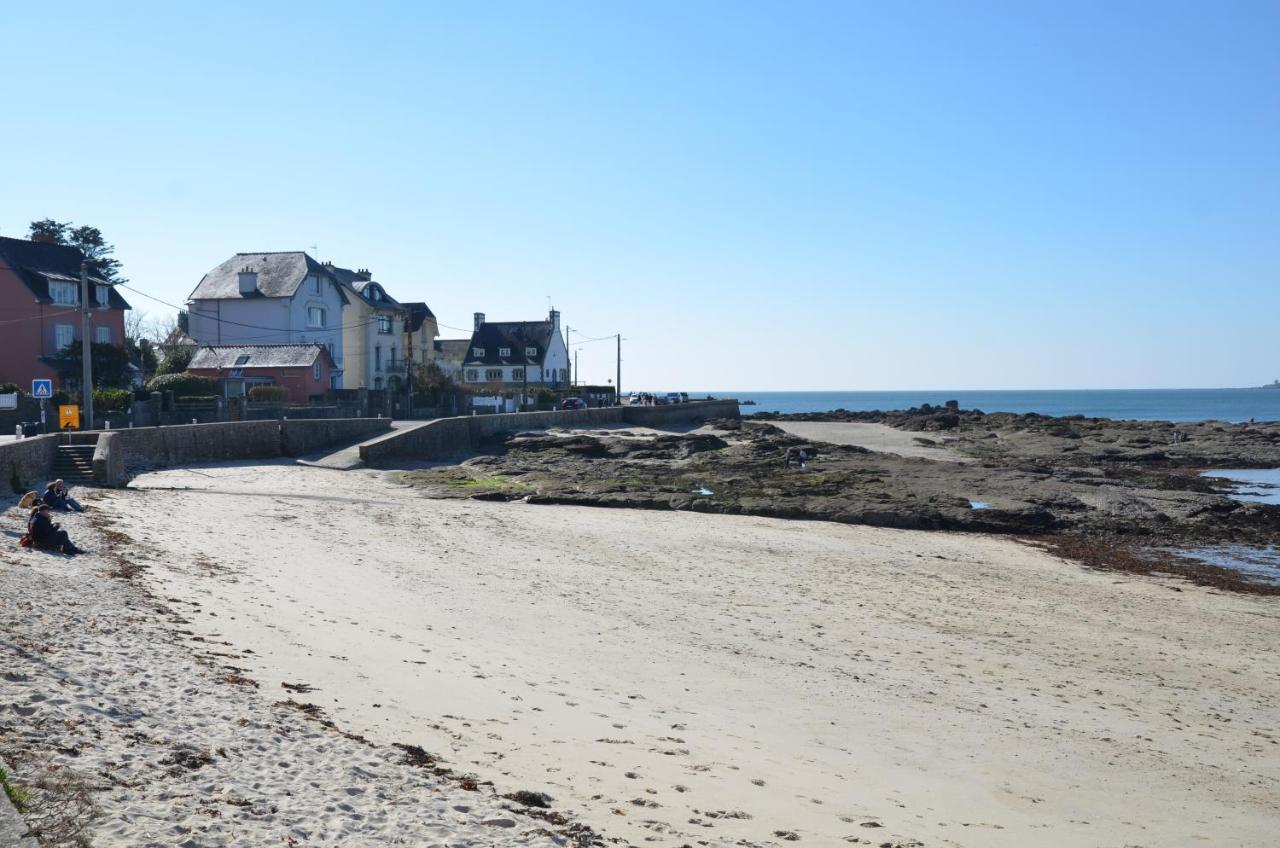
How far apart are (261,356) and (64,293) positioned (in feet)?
30.7

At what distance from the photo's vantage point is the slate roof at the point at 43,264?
49.7 metres

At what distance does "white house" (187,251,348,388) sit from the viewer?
63.2 m

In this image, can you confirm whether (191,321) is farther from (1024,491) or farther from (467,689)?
(467,689)

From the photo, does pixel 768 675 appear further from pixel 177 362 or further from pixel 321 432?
pixel 177 362

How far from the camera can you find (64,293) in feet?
169

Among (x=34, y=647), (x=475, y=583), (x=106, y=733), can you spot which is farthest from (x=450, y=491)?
(x=106, y=733)

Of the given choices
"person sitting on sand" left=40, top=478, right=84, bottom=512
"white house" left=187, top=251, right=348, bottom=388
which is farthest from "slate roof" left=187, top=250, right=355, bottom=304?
"person sitting on sand" left=40, top=478, right=84, bottom=512

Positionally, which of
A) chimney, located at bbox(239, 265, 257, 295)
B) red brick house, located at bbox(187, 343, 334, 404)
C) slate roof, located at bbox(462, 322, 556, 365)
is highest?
chimney, located at bbox(239, 265, 257, 295)

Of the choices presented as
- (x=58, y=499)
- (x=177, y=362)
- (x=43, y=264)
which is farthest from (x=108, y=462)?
(x=177, y=362)

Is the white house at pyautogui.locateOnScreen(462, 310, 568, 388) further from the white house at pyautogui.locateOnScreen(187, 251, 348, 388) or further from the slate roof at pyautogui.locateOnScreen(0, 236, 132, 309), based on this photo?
the slate roof at pyautogui.locateOnScreen(0, 236, 132, 309)

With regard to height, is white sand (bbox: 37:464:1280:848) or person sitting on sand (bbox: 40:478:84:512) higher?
person sitting on sand (bbox: 40:478:84:512)

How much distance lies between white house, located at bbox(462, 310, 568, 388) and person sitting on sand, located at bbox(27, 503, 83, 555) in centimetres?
7448

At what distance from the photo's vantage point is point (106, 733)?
21.8 ft

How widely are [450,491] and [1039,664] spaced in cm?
1979
